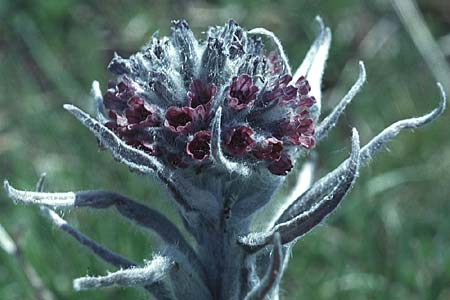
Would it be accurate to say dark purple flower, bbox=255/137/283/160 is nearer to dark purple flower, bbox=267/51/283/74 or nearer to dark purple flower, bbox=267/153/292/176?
dark purple flower, bbox=267/153/292/176

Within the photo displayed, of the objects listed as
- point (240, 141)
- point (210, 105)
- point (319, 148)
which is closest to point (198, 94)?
point (210, 105)

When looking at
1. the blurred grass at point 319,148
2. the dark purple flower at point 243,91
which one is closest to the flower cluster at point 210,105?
the dark purple flower at point 243,91

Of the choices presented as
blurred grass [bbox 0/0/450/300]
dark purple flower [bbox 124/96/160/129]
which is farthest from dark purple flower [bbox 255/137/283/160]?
blurred grass [bbox 0/0/450/300]

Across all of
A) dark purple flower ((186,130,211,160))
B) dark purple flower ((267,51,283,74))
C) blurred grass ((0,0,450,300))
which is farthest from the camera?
blurred grass ((0,0,450,300))

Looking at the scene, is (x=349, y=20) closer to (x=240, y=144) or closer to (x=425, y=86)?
(x=425, y=86)

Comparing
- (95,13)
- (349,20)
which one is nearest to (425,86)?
(349,20)

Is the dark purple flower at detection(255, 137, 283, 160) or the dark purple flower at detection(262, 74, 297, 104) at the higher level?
the dark purple flower at detection(262, 74, 297, 104)

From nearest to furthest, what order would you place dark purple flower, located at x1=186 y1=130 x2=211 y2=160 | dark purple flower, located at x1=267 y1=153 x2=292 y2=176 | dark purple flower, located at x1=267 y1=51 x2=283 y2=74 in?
dark purple flower, located at x1=186 y1=130 x2=211 y2=160
dark purple flower, located at x1=267 y1=153 x2=292 y2=176
dark purple flower, located at x1=267 y1=51 x2=283 y2=74
